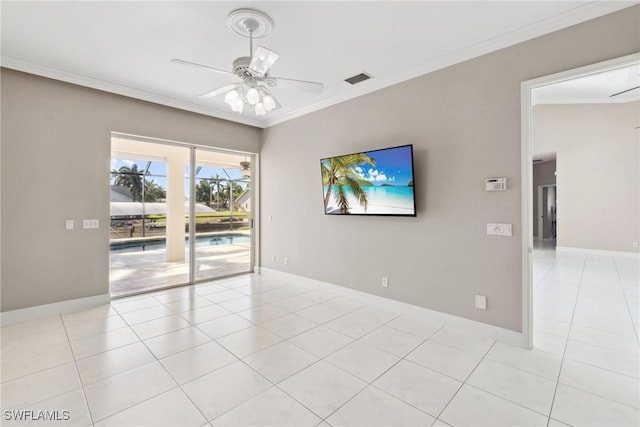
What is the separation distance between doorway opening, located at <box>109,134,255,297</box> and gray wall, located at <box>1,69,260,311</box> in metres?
0.32

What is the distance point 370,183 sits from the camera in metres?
3.78

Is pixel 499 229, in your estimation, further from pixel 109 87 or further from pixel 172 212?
pixel 109 87

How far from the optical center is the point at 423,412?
6.13 ft

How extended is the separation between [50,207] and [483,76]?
5.36 metres

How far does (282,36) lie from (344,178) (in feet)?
6.43

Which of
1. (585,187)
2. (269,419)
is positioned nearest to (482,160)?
(269,419)

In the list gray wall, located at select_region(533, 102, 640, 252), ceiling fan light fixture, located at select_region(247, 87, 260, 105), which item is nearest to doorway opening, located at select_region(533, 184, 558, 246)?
gray wall, located at select_region(533, 102, 640, 252)

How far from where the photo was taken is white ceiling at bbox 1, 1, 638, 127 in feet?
7.87

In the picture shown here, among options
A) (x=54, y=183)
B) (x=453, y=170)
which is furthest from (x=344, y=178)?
(x=54, y=183)

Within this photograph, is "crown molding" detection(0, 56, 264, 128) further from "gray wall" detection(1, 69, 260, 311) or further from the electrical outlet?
the electrical outlet

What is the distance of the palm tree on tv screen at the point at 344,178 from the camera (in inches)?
152

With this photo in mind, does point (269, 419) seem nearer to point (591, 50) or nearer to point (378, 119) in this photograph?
point (378, 119)

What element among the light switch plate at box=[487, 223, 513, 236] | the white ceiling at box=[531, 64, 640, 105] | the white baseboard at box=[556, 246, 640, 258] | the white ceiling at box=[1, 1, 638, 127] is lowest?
the white baseboard at box=[556, 246, 640, 258]

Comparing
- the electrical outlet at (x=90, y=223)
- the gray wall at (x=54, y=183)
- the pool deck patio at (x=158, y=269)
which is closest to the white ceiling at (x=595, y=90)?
the pool deck patio at (x=158, y=269)
